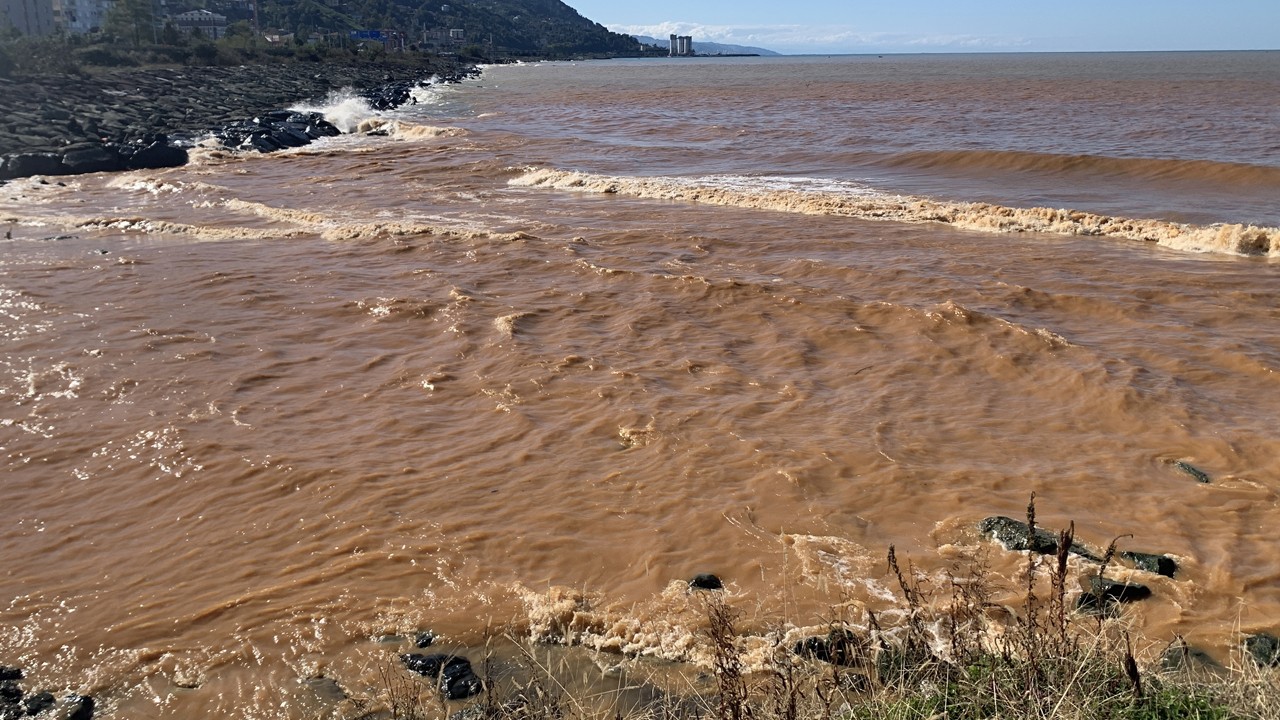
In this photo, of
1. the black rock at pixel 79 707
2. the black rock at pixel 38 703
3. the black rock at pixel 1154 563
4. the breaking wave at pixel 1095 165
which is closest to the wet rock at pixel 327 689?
the black rock at pixel 79 707

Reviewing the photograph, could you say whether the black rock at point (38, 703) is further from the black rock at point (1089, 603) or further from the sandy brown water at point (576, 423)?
the black rock at point (1089, 603)

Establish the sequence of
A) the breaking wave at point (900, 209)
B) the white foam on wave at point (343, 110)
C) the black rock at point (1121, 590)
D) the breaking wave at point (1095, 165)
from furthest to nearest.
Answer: the white foam on wave at point (343, 110)
the breaking wave at point (1095, 165)
the breaking wave at point (900, 209)
the black rock at point (1121, 590)

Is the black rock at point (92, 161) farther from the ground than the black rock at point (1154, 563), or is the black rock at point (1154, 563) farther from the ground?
the black rock at point (92, 161)

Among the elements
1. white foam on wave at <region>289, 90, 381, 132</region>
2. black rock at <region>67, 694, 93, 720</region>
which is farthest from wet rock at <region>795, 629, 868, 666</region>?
white foam on wave at <region>289, 90, 381, 132</region>

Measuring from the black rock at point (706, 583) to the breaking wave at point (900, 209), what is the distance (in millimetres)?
12381

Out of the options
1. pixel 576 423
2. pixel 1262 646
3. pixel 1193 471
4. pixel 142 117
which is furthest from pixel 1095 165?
pixel 142 117

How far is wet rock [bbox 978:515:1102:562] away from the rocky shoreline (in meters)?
22.8

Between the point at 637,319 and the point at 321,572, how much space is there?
564 centimetres

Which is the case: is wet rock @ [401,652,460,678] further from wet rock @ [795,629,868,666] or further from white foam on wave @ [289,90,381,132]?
white foam on wave @ [289,90,381,132]

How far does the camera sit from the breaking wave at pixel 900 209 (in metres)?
14.2

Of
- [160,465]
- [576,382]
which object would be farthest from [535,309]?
[160,465]

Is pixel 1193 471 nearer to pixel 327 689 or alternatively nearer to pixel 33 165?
pixel 327 689

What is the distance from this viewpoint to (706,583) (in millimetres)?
5168

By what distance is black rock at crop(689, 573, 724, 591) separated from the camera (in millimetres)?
5141
